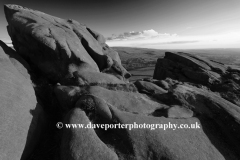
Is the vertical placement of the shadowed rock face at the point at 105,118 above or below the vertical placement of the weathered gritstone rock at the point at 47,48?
below

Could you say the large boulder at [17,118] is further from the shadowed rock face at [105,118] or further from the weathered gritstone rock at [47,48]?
the weathered gritstone rock at [47,48]

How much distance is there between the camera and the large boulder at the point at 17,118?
25.1ft

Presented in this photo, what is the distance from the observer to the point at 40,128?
10.1 meters

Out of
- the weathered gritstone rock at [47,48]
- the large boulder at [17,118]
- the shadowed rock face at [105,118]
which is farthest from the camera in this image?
the weathered gritstone rock at [47,48]

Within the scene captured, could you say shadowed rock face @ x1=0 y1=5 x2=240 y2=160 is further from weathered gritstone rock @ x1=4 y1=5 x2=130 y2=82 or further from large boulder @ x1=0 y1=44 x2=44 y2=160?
weathered gritstone rock @ x1=4 y1=5 x2=130 y2=82

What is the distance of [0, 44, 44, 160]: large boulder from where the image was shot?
7.64m

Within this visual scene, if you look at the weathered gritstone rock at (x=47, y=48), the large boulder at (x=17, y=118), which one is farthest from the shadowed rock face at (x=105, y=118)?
the weathered gritstone rock at (x=47, y=48)

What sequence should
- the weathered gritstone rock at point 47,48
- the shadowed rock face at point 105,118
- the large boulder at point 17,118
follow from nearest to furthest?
1. the shadowed rock face at point 105,118
2. the large boulder at point 17,118
3. the weathered gritstone rock at point 47,48

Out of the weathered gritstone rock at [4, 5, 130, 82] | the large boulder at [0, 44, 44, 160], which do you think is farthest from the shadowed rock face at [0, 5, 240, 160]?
the weathered gritstone rock at [4, 5, 130, 82]

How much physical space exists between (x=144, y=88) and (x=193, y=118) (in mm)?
5480

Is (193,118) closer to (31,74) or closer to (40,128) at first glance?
(40,128)

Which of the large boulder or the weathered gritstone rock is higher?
the weathered gritstone rock

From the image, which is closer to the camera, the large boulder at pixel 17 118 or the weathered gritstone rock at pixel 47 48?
the large boulder at pixel 17 118

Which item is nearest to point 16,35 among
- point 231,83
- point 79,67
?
point 79,67
